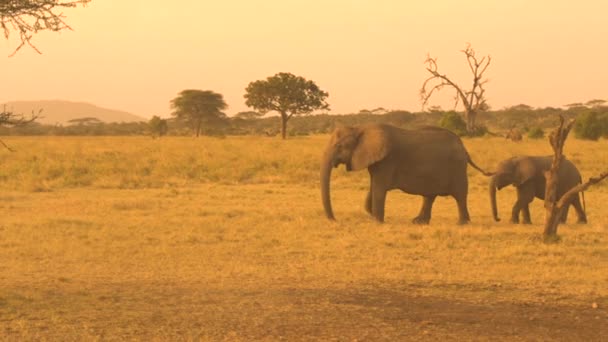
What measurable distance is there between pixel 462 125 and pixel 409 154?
36.3 m

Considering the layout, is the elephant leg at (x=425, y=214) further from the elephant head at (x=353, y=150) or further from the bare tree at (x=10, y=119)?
the bare tree at (x=10, y=119)

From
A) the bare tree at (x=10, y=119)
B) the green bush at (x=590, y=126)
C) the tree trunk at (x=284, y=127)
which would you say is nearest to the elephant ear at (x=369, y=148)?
the bare tree at (x=10, y=119)

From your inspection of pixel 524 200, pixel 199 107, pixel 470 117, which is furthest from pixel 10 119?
pixel 199 107

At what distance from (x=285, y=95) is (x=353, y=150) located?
40.9 m

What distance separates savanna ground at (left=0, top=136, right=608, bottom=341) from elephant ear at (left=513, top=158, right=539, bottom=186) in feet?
2.96

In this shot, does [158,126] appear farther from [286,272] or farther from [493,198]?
[286,272]

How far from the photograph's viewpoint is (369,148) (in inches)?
509

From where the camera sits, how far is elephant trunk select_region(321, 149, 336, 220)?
43.1 ft

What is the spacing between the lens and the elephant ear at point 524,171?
1308 cm

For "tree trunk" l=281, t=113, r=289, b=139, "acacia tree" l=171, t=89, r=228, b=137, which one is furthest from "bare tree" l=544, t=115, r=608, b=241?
"acacia tree" l=171, t=89, r=228, b=137

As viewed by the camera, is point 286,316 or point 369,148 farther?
point 369,148

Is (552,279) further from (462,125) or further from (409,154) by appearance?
Result: (462,125)

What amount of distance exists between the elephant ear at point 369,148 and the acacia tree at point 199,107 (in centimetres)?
5300

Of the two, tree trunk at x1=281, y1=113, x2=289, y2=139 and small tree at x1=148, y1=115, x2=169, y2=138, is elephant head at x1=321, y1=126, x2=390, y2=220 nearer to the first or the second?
tree trunk at x1=281, y1=113, x2=289, y2=139
